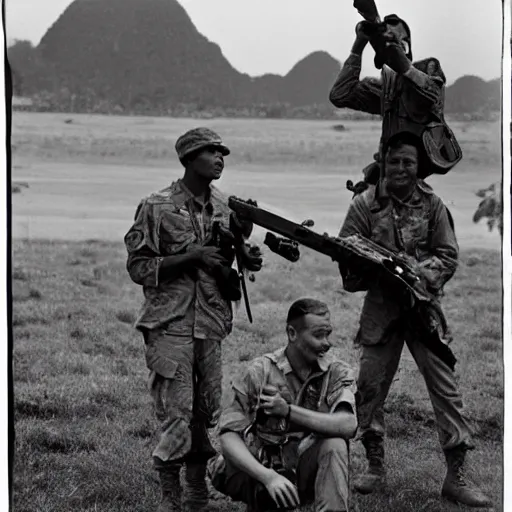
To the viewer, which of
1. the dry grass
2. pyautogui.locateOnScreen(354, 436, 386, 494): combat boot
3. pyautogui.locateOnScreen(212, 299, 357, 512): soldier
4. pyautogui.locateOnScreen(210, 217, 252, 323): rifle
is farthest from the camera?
the dry grass

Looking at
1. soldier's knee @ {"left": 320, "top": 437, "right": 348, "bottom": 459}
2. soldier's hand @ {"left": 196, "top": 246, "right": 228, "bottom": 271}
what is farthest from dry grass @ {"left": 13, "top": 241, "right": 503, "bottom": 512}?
soldier's hand @ {"left": 196, "top": 246, "right": 228, "bottom": 271}

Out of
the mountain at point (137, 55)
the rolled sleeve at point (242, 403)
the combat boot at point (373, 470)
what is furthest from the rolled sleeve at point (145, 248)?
the mountain at point (137, 55)

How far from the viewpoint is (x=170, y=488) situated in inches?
351

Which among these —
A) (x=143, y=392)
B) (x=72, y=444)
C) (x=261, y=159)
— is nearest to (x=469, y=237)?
(x=261, y=159)

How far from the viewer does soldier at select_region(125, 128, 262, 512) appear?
8852 millimetres

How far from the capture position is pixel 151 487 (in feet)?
31.4

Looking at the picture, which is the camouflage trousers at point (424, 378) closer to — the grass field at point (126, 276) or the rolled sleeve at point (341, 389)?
the rolled sleeve at point (341, 389)

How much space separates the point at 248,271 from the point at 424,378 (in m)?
1.36

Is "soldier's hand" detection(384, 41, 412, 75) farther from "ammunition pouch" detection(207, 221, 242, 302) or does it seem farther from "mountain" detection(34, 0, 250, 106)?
"mountain" detection(34, 0, 250, 106)

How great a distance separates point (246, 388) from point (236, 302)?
0.95 metres

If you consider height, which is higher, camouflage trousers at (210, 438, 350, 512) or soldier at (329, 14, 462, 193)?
soldier at (329, 14, 462, 193)

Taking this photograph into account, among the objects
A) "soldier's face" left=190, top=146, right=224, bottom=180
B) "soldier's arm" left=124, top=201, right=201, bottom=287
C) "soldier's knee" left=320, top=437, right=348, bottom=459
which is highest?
"soldier's face" left=190, top=146, right=224, bottom=180

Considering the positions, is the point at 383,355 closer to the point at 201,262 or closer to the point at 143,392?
the point at 201,262

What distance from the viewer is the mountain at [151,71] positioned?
11344 mm
